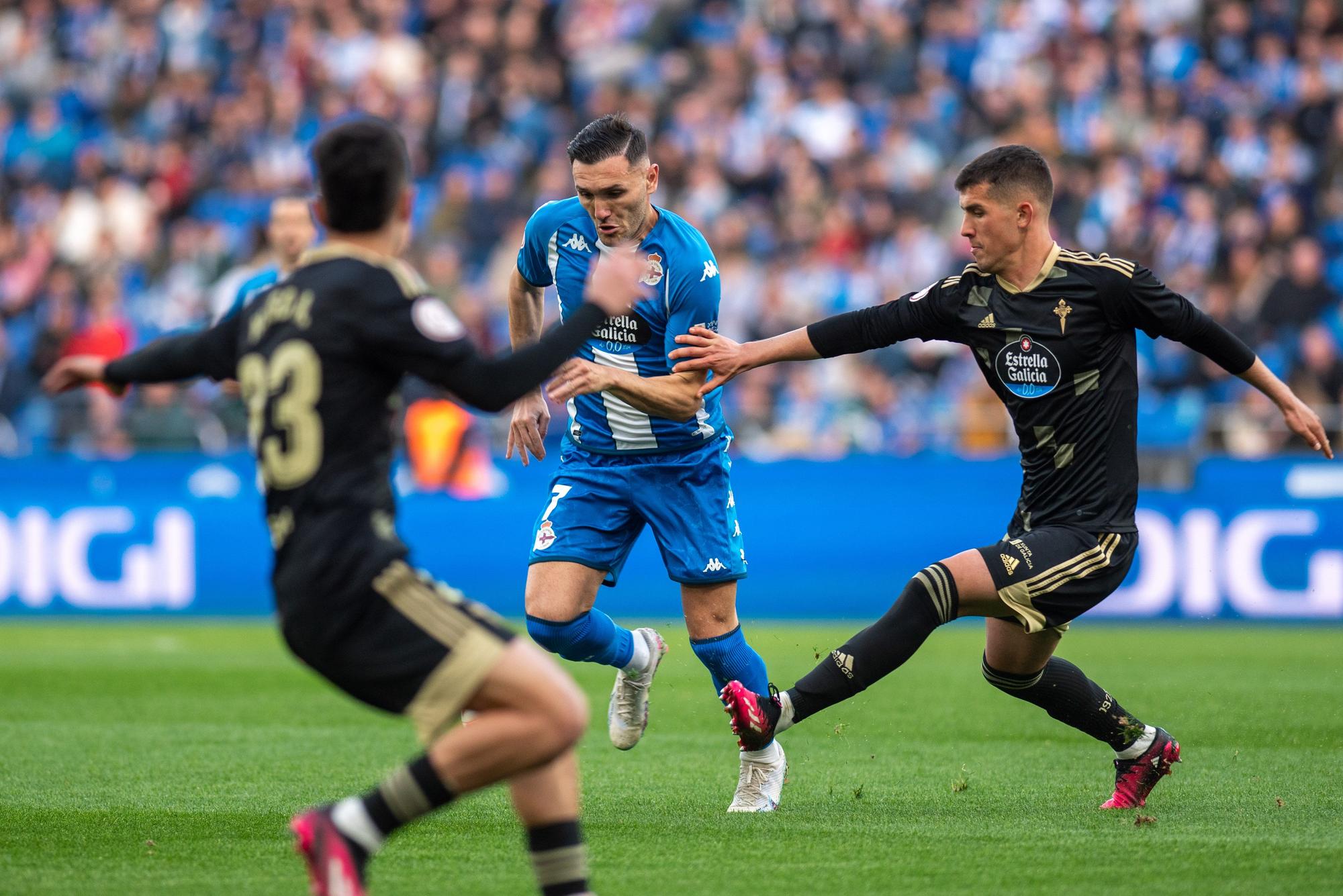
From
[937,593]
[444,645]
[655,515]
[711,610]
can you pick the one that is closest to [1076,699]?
[937,593]

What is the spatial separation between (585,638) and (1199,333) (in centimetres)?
270

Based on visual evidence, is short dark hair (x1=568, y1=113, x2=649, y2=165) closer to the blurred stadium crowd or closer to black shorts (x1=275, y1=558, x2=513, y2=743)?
black shorts (x1=275, y1=558, x2=513, y2=743)

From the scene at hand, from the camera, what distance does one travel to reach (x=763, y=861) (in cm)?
551

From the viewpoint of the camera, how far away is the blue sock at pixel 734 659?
6.77m

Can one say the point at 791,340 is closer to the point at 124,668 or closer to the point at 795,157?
the point at 124,668

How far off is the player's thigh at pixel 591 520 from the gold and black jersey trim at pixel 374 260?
265 centimetres

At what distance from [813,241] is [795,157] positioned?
1136 mm

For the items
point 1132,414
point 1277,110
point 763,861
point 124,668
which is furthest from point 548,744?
point 1277,110

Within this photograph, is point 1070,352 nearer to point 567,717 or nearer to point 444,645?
point 567,717

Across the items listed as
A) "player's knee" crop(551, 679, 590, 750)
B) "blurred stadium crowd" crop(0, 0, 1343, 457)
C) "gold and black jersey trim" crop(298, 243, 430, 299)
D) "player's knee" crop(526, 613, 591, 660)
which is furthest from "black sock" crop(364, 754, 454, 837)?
"blurred stadium crowd" crop(0, 0, 1343, 457)

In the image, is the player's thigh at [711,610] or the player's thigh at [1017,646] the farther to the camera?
the player's thigh at [711,610]

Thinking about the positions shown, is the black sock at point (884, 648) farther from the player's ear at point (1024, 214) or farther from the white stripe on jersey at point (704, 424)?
the player's ear at point (1024, 214)

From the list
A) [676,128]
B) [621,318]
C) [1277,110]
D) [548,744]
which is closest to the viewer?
[548,744]

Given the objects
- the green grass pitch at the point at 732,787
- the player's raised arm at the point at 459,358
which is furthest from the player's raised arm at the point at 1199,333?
the player's raised arm at the point at 459,358
